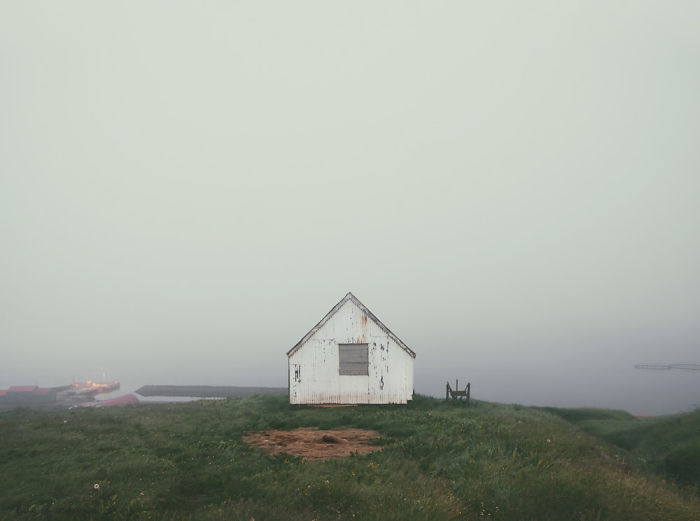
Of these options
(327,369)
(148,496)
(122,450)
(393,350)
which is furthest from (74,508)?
(393,350)

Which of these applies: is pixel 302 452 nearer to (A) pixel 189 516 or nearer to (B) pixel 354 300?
(A) pixel 189 516

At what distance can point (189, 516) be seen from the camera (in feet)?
31.8

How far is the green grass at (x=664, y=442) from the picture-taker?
640 inches

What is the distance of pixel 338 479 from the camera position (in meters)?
11.9

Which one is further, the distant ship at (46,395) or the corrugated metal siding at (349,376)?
the distant ship at (46,395)

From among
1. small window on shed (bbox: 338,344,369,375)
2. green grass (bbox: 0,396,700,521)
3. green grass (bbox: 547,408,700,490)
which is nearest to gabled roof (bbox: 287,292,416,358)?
small window on shed (bbox: 338,344,369,375)

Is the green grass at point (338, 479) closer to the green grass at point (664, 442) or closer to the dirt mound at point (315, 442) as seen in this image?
the dirt mound at point (315, 442)

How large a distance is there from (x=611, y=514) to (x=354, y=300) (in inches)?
761

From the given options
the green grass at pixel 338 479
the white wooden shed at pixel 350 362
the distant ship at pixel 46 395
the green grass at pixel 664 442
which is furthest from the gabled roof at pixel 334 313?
the distant ship at pixel 46 395

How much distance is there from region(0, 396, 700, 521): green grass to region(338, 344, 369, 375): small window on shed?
324 inches

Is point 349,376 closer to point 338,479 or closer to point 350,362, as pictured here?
point 350,362

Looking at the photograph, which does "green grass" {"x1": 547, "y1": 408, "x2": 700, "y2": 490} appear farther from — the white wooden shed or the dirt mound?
the white wooden shed

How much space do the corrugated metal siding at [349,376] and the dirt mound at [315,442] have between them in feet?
21.0

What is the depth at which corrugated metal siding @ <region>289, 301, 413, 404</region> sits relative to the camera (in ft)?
90.9
